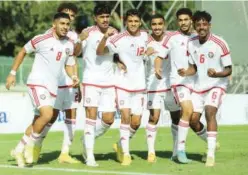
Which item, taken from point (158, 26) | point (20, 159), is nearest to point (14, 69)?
point (20, 159)

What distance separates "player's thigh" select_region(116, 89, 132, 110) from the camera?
14.9 m

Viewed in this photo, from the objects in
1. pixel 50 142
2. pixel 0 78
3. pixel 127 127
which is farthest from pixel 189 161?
pixel 0 78

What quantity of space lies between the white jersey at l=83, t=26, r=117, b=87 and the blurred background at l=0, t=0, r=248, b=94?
58.7ft

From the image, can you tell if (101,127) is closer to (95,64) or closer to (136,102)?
(136,102)

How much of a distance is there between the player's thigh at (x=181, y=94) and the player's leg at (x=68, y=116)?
171cm

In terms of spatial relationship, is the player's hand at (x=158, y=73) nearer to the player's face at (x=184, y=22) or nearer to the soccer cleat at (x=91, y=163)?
the player's face at (x=184, y=22)

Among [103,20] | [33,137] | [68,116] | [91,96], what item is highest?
[103,20]

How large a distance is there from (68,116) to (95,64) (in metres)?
1.13

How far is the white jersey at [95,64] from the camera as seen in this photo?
15.0 m

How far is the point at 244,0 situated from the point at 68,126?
2064 cm

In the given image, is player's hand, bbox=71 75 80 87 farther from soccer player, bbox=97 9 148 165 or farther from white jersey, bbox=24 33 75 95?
soccer player, bbox=97 9 148 165

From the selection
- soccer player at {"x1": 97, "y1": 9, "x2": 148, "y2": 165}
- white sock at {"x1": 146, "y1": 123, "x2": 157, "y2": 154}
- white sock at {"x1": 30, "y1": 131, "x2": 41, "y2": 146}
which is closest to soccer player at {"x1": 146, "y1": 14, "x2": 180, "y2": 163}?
white sock at {"x1": 146, "y1": 123, "x2": 157, "y2": 154}

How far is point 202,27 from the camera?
14.4 meters

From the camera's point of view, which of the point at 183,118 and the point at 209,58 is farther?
the point at 183,118
